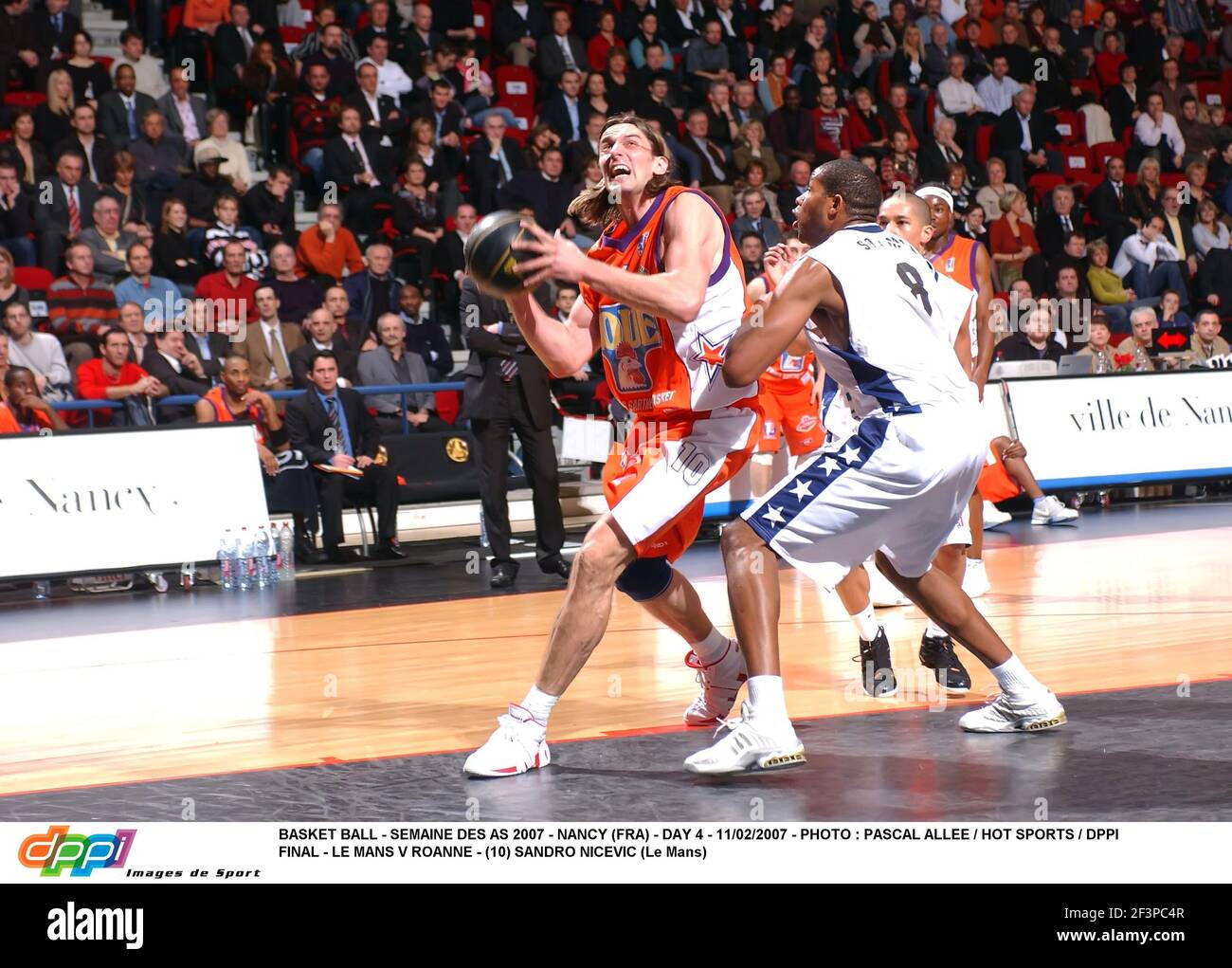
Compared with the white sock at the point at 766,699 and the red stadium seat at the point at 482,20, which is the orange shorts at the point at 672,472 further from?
the red stadium seat at the point at 482,20

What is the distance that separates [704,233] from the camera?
4547 mm

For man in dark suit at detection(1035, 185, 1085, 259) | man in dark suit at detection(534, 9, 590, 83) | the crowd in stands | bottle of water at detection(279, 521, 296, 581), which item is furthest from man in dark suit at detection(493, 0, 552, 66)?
bottle of water at detection(279, 521, 296, 581)

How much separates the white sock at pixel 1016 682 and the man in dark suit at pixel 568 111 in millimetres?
10945

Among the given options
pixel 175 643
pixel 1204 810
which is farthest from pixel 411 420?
pixel 1204 810

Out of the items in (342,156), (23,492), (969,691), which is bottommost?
(969,691)

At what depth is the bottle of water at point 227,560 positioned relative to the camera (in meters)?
9.65

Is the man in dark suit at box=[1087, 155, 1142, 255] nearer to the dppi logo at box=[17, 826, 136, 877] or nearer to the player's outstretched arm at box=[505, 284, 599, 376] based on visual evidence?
the player's outstretched arm at box=[505, 284, 599, 376]

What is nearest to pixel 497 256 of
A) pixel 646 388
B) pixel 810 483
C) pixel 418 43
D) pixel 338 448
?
pixel 646 388

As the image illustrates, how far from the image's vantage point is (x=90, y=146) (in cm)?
1258

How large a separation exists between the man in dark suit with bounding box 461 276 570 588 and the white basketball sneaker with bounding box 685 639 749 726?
408cm

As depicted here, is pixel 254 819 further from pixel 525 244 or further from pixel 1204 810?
pixel 1204 810

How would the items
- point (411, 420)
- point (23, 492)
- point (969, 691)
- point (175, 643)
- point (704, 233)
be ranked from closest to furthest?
point (704, 233)
point (969, 691)
point (175, 643)
point (23, 492)
point (411, 420)

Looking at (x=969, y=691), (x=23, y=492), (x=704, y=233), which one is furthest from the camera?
(x=23, y=492)

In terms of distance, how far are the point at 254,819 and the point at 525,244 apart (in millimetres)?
1693
